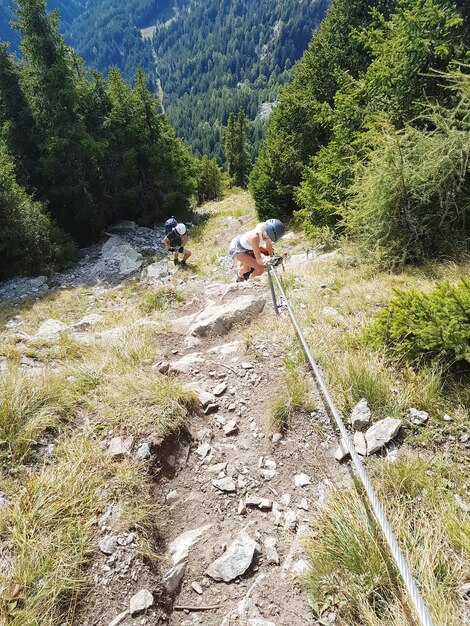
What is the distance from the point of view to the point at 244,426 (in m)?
4.33

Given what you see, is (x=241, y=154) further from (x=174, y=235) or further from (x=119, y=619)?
(x=119, y=619)

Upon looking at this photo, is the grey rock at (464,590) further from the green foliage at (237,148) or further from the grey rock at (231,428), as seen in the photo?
the green foliage at (237,148)

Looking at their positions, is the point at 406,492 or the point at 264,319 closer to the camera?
the point at 406,492

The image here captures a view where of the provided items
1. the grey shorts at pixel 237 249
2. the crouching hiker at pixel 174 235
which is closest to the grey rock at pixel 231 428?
the grey shorts at pixel 237 249

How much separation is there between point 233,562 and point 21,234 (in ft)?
60.1

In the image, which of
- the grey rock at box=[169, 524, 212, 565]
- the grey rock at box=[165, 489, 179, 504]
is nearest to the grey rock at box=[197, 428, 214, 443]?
the grey rock at box=[165, 489, 179, 504]

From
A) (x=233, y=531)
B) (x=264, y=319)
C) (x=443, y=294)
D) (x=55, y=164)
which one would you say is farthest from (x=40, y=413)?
(x=55, y=164)

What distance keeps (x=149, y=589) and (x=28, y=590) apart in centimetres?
89

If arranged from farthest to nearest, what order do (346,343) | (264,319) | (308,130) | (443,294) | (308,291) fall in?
(308,130)
(308,291)
(264,319)
(346,343)
(443,294)

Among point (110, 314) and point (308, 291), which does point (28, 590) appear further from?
point (110, 314)

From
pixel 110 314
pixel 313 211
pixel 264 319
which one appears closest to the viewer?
pixel 264 319

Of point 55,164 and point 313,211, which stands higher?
point 55,164

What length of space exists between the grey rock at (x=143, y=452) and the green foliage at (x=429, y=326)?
3204 millimetres

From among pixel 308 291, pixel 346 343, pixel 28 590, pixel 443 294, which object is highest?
pixel 443 294
